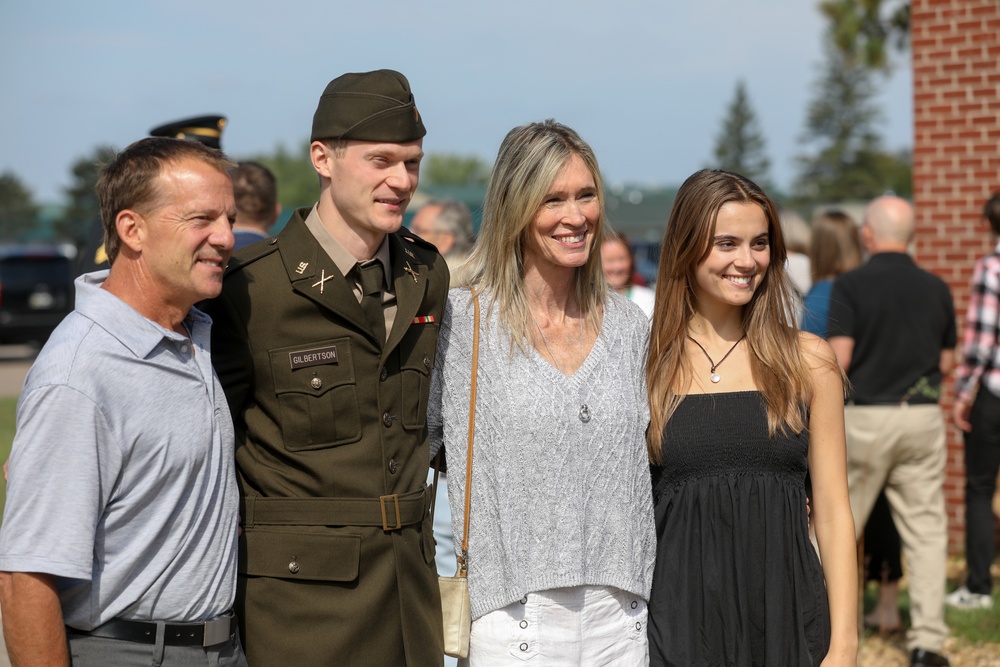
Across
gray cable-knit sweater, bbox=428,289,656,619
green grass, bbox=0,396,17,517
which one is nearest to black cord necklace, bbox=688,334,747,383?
gray cable-knit sweater, bbox=428,289,656,619

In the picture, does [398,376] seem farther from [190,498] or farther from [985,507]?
[985,507]

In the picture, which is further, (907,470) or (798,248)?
(798,248)

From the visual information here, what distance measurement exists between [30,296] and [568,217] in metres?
21.4

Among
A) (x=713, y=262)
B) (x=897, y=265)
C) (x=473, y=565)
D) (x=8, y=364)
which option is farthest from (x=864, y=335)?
(x=8, y=364)

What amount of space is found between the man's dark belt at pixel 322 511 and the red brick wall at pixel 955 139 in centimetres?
565

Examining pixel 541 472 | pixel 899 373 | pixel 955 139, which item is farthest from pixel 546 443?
pixel 955 139

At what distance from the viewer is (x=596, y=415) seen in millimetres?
3113

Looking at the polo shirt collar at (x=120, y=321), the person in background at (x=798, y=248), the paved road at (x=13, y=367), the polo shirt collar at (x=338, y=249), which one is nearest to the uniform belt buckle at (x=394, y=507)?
the polo shirt collar at (x=338, y=249)

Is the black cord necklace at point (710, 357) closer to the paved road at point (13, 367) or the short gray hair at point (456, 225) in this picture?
the short gray hair at point (456, 225)

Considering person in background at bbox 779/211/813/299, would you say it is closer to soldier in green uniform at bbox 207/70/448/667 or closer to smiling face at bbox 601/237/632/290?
smiling face at bbox 601/237/632/290

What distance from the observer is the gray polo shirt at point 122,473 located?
226 centimetres

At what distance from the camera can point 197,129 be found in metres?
5.92

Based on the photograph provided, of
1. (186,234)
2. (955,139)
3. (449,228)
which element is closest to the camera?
(186,234)

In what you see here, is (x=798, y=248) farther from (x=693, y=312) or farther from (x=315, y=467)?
(x=315, y=467)
